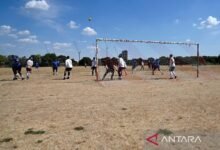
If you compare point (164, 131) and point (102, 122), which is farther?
point (102, 122)

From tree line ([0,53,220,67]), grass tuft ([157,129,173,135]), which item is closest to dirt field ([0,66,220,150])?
grass tuft ([157,129,173,135])

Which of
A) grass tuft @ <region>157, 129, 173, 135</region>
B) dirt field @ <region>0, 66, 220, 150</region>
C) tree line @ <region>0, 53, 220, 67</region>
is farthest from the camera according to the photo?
tree line @ <region>0, 53, 220, 67</region>

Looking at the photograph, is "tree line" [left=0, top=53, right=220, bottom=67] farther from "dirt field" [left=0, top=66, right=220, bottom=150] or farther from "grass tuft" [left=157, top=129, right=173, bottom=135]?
"grass tuft" [left=157, top=129, right=173, bottom=135]

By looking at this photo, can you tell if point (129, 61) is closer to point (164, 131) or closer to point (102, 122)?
point (102, 122)

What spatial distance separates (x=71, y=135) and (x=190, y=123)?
2.87m

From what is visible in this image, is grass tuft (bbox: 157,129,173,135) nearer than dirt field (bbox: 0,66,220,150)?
No

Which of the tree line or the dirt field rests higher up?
the tree line

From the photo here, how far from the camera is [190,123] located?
6551mm

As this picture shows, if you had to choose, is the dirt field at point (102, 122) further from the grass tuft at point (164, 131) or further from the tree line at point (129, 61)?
the tree line at point (129, 61)

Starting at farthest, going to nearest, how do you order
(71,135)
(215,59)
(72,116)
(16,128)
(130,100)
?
(215,59), (130,100), (72,116), (16,128), (71,135)

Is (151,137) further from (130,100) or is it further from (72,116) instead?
(130,100)

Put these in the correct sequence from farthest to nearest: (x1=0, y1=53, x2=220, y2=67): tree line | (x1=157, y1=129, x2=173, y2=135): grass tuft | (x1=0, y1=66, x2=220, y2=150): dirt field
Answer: (x1=0, y1=53, x2=220, y2=67): tree line
(x1=157, y1=129, x2=173, y2=135): grass tuft
(x1=0, y1=66, x2=220, y2=150): dirt field

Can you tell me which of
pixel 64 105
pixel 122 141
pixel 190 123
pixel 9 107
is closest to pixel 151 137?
pixel 122 141

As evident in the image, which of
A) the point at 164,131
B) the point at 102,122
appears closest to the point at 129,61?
the point at 102,122
